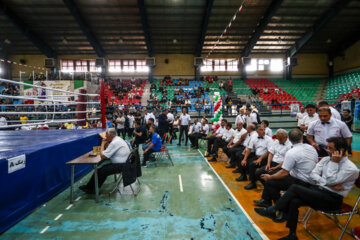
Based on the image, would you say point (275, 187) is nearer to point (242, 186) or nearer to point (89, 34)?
point (242, 186)

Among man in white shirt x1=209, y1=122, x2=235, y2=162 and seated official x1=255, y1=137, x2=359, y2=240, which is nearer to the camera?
seated official x1=255, y1=137, x2=359, y2=240

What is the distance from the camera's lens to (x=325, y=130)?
3564 millimetres

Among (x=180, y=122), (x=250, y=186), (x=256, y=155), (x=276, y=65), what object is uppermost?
(x=276, y=65)

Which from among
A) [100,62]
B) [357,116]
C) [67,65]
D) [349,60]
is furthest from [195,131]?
[349,60]

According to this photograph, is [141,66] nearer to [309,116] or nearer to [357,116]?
[357,116]

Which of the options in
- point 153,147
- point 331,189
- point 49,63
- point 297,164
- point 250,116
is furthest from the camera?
point 49,63

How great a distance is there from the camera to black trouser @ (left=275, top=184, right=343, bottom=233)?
236 centimetres

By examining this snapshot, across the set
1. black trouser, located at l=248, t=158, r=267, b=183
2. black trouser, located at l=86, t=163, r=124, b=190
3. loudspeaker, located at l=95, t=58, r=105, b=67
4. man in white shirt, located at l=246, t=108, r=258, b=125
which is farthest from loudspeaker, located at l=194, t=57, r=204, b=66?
black trouser, located at l=86, t=163, r=124, b=190

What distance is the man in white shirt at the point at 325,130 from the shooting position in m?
3.43

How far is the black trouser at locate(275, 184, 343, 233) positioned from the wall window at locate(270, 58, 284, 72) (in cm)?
2215

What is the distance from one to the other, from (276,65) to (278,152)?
2108cm

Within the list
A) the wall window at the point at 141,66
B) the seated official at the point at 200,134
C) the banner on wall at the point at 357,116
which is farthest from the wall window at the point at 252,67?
the seated official at the point at 200,134

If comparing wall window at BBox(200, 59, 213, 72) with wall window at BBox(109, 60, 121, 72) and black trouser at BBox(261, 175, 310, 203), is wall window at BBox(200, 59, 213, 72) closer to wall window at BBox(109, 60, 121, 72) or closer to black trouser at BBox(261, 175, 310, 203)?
wall window at BBox(109, 60, 121, 72)

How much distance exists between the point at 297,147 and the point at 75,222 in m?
3.45
